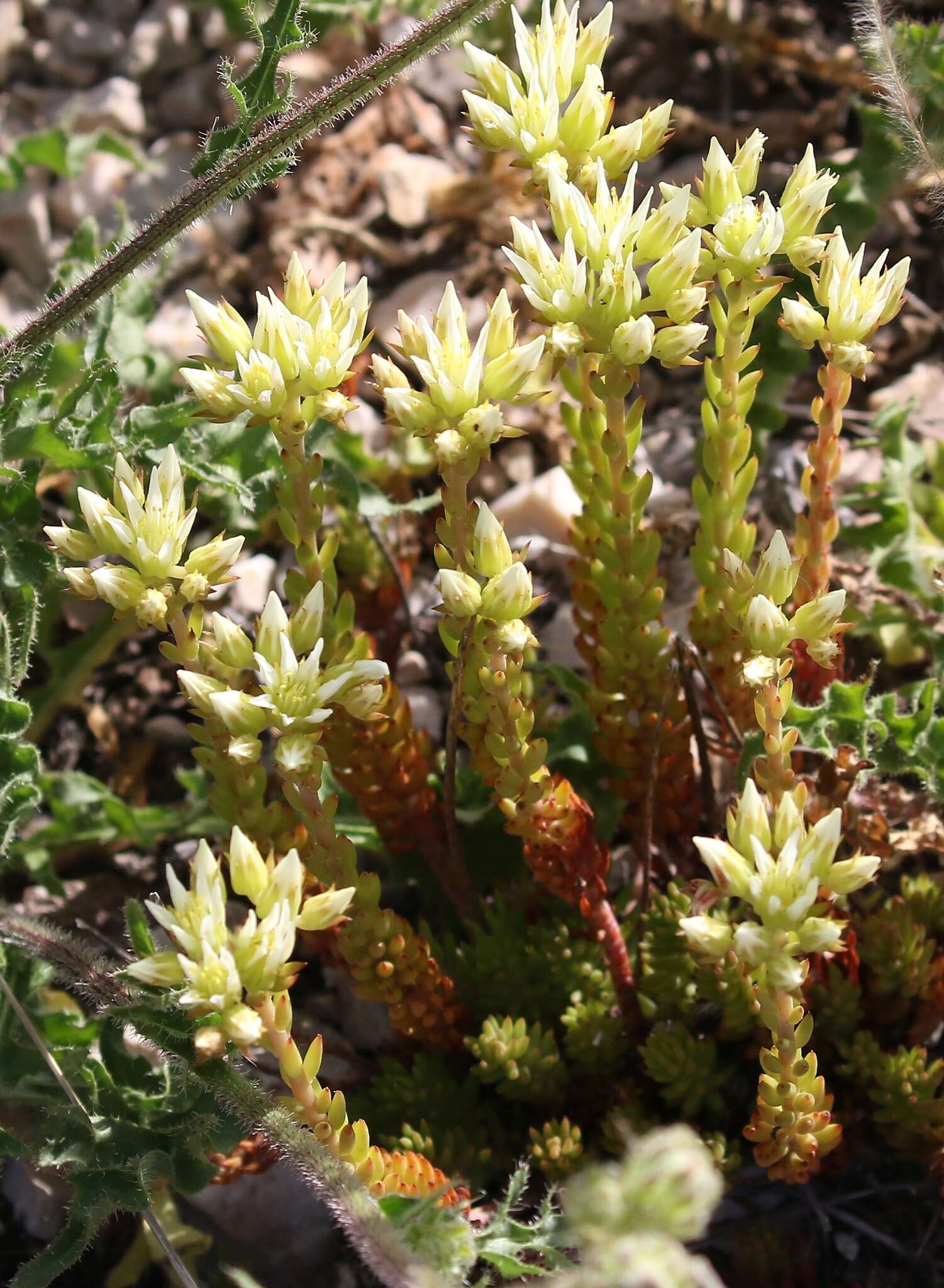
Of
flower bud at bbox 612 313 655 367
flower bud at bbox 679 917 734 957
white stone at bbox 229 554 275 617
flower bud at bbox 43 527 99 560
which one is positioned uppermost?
flower bud at bbox 43 527 99 560

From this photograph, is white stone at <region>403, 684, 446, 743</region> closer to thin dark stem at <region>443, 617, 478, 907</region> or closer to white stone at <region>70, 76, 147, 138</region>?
thin dark stem at <region>443, 617, 478, 907</region>

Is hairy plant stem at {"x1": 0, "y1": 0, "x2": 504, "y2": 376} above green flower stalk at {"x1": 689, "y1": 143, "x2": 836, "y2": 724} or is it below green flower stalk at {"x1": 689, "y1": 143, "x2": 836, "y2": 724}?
above

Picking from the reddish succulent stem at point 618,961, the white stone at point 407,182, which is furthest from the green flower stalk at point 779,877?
the white stone at point 407,182

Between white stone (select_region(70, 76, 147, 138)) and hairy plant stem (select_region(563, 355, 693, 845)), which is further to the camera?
white stone (select_region(70, 76, 147, 138))

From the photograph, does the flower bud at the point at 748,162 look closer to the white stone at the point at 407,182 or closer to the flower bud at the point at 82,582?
the flower bud at the point at 82,582

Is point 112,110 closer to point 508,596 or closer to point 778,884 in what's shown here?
point 508,596

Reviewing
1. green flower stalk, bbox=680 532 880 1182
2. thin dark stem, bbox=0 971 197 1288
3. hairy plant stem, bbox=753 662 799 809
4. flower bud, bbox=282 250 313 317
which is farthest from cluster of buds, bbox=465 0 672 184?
thin dark stem, bbox=0 971 197 1288
